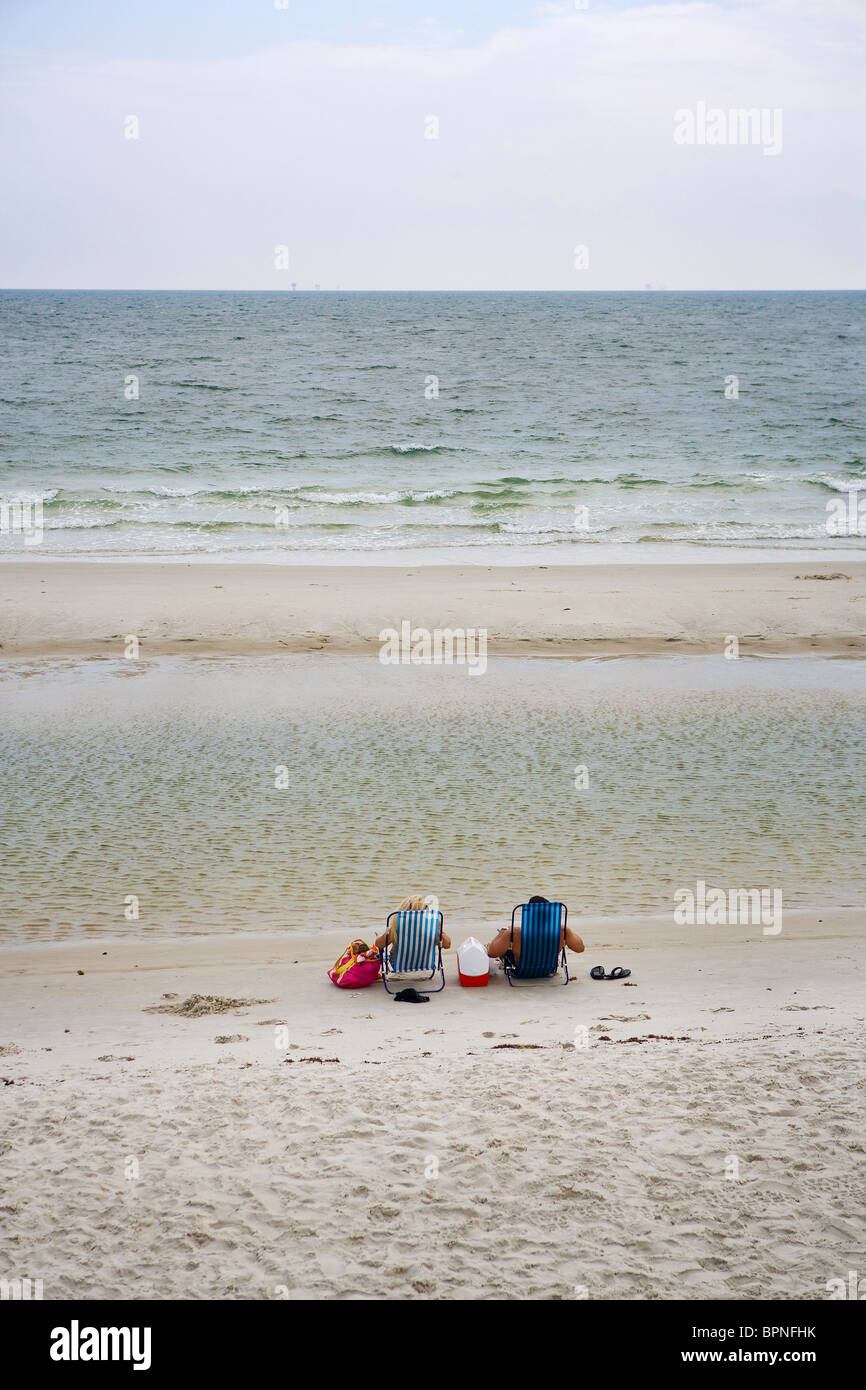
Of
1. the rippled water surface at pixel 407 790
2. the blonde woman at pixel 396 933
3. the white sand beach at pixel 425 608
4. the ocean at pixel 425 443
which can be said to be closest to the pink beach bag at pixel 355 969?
the blonde woman at pixel 396 933

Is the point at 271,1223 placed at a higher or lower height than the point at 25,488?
lower

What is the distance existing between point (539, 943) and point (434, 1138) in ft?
8.28

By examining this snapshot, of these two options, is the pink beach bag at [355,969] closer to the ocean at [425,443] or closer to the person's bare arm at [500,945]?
the person's bare arm at [500,945]

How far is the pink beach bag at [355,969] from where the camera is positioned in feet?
25.3

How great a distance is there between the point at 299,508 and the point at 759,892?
2300cm

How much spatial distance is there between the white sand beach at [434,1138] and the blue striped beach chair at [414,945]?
29 cm

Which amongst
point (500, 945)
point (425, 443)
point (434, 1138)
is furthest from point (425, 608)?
point (425, 443)

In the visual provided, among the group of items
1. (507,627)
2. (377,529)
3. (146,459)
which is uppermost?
(146,459)

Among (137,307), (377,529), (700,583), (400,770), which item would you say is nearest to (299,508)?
(377,529)

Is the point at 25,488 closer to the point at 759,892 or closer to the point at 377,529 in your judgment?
the point at 377,529

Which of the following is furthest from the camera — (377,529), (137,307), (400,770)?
(137,307)

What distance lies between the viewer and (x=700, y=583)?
70.2 feet

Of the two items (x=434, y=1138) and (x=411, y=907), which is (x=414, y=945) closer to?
(x=411, y=907)
